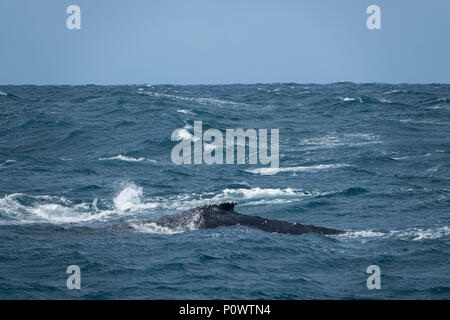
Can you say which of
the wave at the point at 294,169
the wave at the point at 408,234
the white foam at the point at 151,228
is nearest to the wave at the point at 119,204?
the white foam at the point at 151,228

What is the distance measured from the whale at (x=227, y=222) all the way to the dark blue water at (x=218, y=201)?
1.25 feet

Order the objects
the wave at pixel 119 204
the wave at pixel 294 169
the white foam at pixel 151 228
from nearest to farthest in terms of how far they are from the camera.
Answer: the white foam at pixel 151 228 < the wave at pixel 119 204 < the wave at pixel 294 169

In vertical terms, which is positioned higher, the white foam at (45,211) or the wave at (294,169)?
the wave at (294,169)

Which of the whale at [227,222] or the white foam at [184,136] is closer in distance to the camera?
the whale at [227,222]

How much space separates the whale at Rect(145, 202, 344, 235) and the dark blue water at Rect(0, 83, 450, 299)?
38 centimetres

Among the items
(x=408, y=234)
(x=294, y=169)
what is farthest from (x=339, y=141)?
(x=408, y=234)

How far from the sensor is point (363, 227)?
73.8 ft

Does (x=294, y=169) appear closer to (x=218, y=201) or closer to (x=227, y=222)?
(x=218, y=201)

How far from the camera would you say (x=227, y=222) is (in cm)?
2136

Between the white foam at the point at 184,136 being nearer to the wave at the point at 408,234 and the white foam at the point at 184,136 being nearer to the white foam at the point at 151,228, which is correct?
the white foam at the point at 151,228

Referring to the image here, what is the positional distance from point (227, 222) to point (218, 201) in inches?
243

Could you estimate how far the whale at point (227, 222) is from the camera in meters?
21.2

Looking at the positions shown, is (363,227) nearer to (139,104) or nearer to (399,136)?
(399,136)

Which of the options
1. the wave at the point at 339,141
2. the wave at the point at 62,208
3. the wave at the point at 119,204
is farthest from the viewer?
the wave at the point at 339,141
